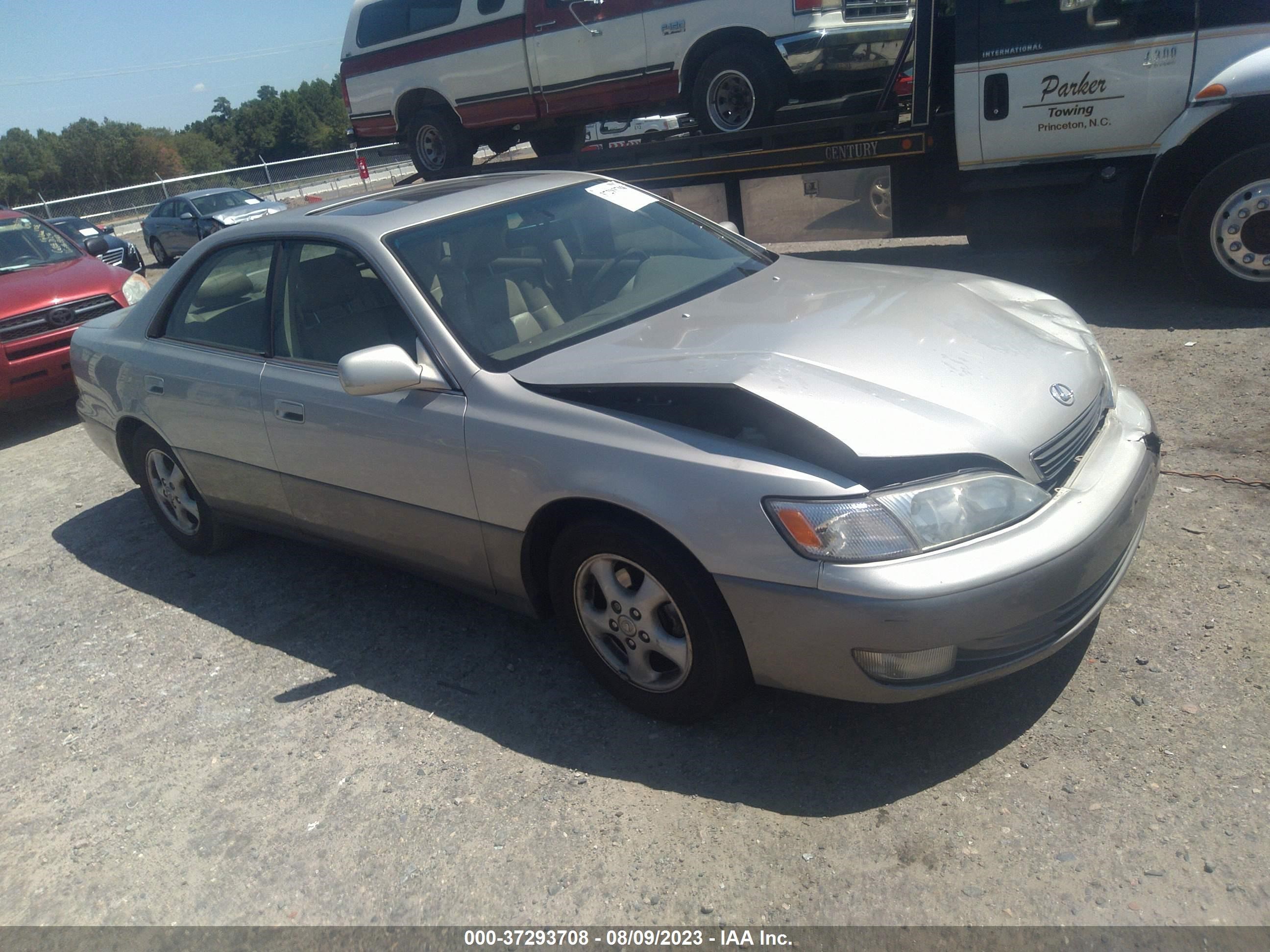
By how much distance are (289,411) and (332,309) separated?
16.8 inches

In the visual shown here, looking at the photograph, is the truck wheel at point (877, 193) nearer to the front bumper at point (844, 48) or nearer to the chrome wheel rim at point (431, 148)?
the front bumper at point (844, 48)

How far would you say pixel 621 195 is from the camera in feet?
14.0

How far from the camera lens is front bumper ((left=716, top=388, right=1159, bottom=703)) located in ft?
8.22

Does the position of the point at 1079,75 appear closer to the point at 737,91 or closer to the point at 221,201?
the point at 737,91

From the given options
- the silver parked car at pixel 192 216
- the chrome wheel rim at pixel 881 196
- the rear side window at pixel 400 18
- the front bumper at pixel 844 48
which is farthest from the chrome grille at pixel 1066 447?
the silver parked car at pixel 192 216

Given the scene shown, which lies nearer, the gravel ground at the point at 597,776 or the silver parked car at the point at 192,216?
the gravel ground at the point at 597,776

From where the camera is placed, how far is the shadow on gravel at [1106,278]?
6375mm

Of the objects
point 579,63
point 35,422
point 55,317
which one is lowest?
point 35,422

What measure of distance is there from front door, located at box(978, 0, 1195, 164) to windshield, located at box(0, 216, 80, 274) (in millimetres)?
7797

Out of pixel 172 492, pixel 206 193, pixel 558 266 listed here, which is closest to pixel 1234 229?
pixel 558 266

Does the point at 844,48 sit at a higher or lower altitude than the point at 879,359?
higher

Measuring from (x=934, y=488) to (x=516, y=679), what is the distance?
1696 mm

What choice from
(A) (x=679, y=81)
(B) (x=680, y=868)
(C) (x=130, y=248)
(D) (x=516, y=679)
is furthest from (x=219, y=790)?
(C) (x=130, y=248)

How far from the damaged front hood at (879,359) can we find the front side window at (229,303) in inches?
58.9
